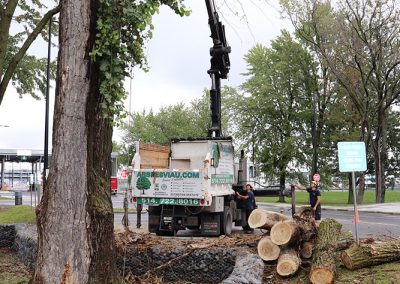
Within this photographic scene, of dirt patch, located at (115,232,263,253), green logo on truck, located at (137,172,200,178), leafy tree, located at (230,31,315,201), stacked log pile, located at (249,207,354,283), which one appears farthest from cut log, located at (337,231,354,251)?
leafy tree, located at (230,31,315,201)

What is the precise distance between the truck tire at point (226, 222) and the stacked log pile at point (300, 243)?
2747 millimetres

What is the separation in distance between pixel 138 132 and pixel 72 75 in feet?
172

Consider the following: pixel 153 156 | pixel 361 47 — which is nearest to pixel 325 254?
pixel 153 156

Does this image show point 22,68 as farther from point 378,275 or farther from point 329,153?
point 329,153

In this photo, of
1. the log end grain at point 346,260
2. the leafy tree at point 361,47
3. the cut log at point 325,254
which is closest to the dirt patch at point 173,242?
the cut log at point 325,254

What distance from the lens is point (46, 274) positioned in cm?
671

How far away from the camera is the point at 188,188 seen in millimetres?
12453

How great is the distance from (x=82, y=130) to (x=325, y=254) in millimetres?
4975

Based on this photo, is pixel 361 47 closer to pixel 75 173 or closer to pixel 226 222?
pixel 226 222

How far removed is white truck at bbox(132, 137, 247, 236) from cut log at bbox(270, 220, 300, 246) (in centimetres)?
281

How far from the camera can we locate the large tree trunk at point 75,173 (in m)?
6.78

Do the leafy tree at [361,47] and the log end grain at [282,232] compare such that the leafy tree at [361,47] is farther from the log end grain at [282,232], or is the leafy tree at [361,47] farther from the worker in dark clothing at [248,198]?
the log end grain at [282,232]

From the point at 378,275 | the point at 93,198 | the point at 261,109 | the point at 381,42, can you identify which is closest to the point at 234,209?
the point at 378,275

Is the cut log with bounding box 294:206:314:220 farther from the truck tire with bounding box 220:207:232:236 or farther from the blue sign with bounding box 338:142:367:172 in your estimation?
the truck tire with bounding box 220:207:232:236
